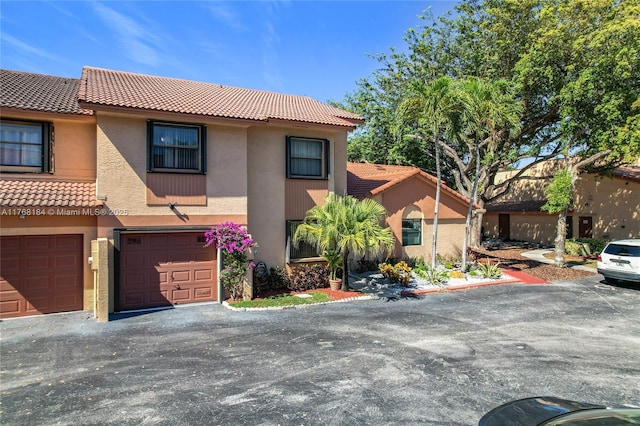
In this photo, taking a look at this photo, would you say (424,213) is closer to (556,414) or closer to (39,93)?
(556,414)

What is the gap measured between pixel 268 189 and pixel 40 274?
7.65 meters

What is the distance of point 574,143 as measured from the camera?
21125 mm

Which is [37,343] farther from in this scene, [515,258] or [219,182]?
[515,258]

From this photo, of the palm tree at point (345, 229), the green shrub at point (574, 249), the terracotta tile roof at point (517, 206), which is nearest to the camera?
the palm tree at point (345, 229)

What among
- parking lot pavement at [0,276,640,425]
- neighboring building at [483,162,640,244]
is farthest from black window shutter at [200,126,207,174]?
neighboring building at [483,162,640,244]

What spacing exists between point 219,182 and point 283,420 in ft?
29.7

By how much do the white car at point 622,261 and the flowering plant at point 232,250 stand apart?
582 inches

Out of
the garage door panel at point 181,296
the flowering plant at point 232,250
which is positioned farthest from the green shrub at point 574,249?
the garage door panel at point 181,296

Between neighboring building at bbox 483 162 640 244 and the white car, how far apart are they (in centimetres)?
951

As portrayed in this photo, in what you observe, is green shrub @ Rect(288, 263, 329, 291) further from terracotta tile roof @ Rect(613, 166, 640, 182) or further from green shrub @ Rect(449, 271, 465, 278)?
terracotta tile roof @ Rect(613, 166, 640, 182)

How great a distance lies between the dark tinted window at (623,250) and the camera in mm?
15041

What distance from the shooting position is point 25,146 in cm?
1148

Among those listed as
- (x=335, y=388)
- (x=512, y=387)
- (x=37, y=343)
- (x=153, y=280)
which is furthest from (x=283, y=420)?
(x=153, y=280)

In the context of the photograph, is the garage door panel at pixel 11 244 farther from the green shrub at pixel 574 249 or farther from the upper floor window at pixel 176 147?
the green shrub at pixel 574 249
